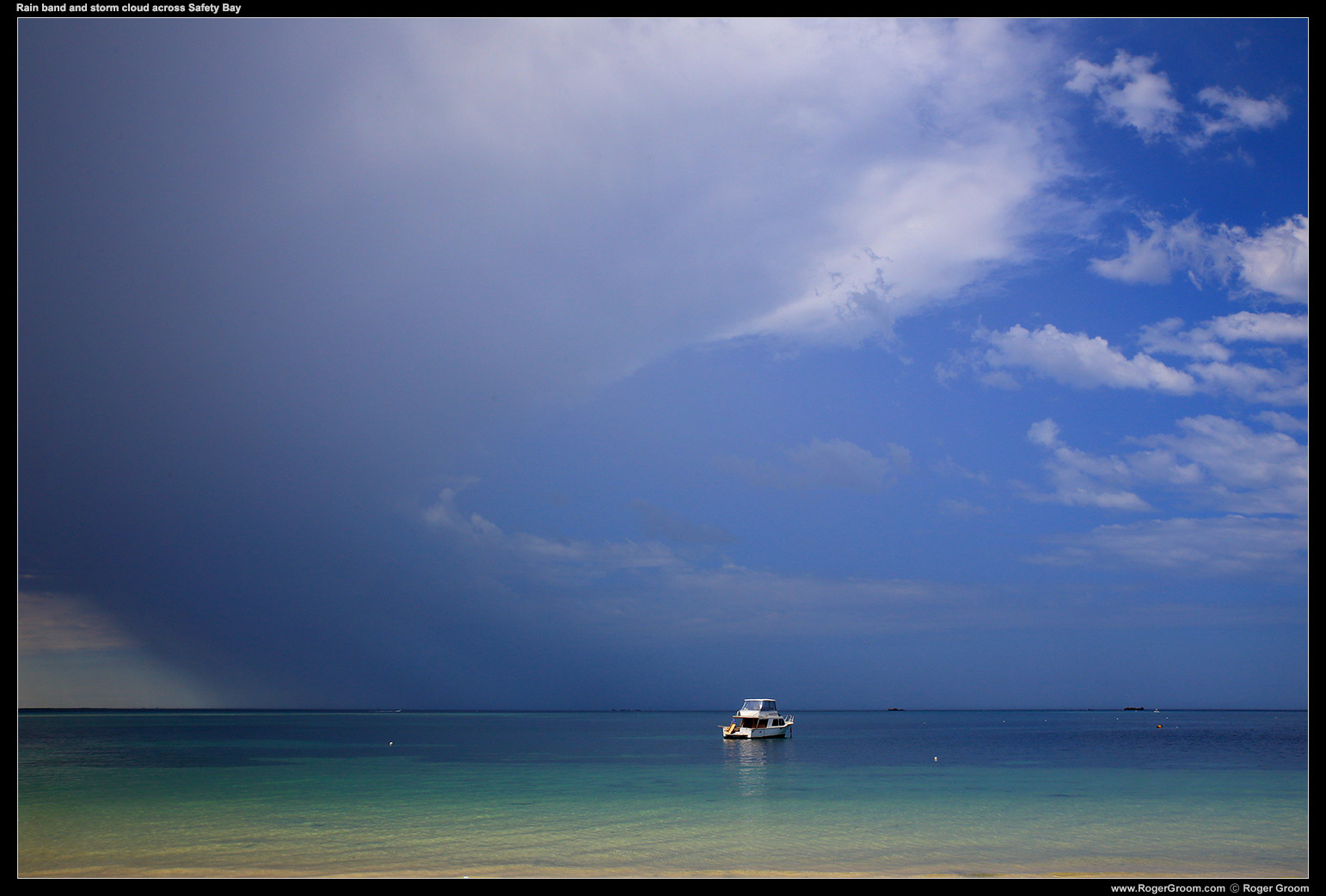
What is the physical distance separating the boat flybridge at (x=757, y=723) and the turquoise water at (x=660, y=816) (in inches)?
685

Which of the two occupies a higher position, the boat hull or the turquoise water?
the turquoise water

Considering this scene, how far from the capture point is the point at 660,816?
30.6m

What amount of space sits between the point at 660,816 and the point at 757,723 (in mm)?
50994

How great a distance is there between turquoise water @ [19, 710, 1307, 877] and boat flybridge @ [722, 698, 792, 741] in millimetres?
17397

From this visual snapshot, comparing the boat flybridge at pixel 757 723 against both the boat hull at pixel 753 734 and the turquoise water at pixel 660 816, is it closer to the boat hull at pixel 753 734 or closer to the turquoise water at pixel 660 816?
the boat hull at pixel 753 734

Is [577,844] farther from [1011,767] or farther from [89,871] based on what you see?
[1011,767]


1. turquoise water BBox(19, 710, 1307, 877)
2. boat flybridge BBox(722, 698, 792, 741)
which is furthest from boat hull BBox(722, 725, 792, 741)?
turquoise water BBox(19, 710, 1307, 877)

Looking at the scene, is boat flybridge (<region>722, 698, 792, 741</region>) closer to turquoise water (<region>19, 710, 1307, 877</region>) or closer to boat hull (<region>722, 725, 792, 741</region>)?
boat hull (<region>722, 725, 792, 741</region>)

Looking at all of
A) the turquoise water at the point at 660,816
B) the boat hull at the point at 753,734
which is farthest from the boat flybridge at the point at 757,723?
the turquoise water at the point at 660,816

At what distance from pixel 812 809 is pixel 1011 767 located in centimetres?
2798

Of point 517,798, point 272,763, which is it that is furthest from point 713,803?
point 272,763

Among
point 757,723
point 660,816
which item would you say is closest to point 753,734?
point 757,723

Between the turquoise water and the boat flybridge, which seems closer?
the turquoise water

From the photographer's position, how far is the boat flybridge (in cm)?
7744
